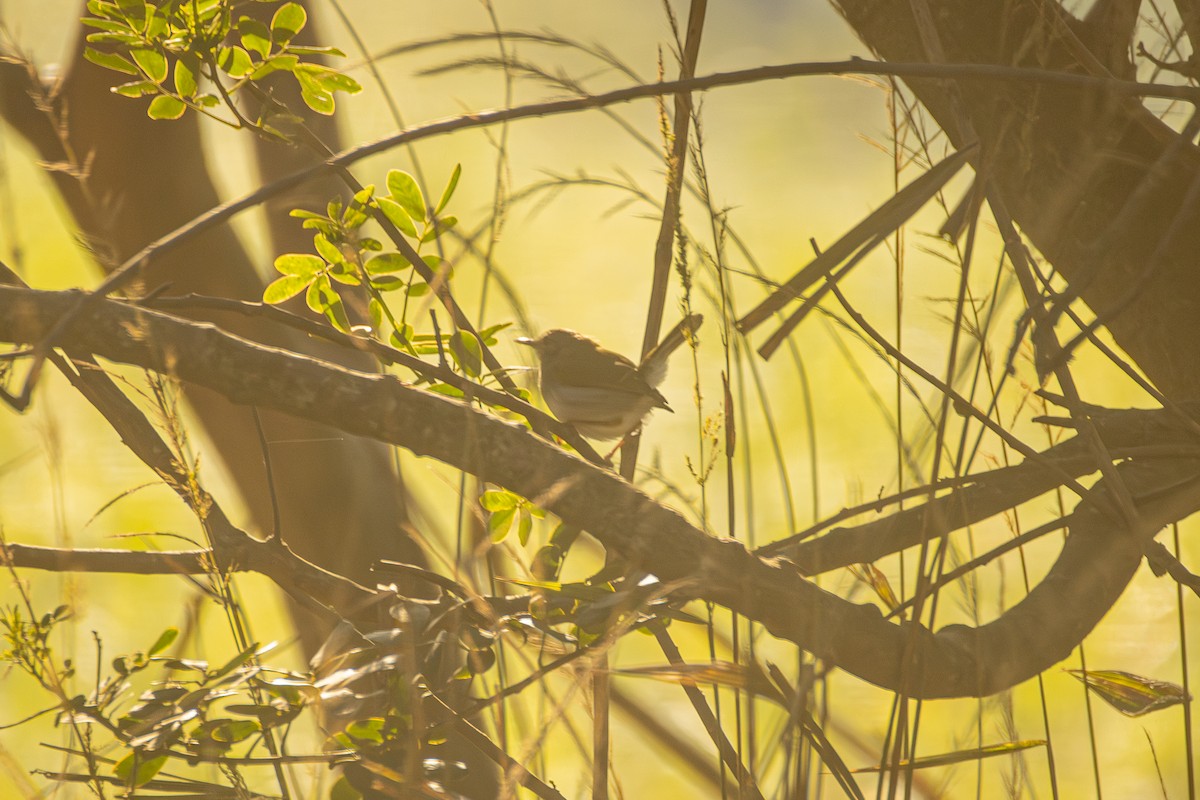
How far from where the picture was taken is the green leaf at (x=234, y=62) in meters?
1.24

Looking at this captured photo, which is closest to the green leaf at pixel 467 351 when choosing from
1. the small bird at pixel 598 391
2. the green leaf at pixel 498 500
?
the green leaf at pixel 498 500

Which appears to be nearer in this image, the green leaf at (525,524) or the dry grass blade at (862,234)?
the dry grass blade at (862,234)

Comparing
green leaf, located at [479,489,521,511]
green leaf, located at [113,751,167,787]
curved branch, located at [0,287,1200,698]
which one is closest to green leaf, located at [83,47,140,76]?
curved branch, located at [0,287,1200,698]

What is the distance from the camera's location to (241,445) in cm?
211

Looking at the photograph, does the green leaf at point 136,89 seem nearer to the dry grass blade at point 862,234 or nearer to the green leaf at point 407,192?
the green leaf at point 407,192

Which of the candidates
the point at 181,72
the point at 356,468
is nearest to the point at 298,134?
the point at 181,72

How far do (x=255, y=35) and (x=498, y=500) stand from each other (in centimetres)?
70

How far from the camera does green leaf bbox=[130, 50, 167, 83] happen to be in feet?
4.08

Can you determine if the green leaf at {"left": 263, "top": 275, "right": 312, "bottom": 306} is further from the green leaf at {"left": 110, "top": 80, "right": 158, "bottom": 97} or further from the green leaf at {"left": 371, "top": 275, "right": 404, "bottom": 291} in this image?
the green leaf at {"left": 110, "top": 80, "right": 158, "bottom": 97}

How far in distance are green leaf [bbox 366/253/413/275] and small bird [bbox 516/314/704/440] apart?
152cm

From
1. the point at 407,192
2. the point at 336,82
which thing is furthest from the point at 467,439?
the point at 336,82

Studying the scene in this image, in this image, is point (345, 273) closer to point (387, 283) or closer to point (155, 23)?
point (387, 283)

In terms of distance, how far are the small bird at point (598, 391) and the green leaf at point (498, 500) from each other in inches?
59.5

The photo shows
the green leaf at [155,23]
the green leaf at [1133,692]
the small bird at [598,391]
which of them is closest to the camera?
the green leaf at [1133,692]
